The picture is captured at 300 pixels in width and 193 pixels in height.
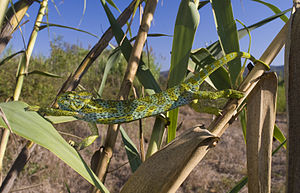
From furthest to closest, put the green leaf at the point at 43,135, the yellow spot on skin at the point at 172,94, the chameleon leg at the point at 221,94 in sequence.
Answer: the yellow spot on skin at the point at 172,94 → the chameleon leg at the point at 221,94 → the green leaf at the point at 43,135

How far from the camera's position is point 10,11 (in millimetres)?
657

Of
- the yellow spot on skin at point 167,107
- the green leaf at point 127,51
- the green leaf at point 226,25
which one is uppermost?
the green leaf at point 226,25

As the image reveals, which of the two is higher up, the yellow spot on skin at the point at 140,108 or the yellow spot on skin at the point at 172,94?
the yellow spot on skin at the point at 172,94

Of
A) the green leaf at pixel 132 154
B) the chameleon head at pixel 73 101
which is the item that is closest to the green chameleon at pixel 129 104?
the chameleon head at pixel 73 101

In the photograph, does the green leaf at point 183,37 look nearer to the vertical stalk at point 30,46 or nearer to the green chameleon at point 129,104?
the green chameleon at point 129,104

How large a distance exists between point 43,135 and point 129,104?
296 mm

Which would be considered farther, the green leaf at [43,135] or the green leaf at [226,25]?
the green leaf at [226,25]

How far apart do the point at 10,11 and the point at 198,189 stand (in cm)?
282

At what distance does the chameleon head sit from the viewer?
63 cm

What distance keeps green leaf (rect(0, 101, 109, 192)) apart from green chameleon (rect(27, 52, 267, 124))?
7.9 inches

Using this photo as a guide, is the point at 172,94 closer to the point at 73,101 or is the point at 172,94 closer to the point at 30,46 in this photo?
the point at 73,101

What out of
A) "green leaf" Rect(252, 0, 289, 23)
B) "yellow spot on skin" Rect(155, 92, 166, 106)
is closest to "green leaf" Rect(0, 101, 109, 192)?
"yellow spot on skin" Rect(155, 92, 166, 106)

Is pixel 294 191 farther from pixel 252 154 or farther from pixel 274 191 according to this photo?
pixel 274 191

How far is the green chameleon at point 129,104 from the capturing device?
22.5 inches
